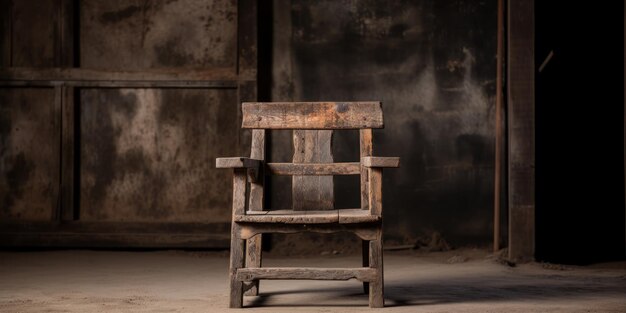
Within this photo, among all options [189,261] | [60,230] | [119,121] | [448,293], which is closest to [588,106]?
[448,293]

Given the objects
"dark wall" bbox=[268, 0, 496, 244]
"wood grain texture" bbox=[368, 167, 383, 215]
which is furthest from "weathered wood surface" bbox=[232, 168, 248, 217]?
"dark wall" bbox=[268, 0, 496, 244]

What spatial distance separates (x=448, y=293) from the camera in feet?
13.5

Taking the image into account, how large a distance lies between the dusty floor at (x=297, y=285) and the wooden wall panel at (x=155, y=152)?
1.25 ft

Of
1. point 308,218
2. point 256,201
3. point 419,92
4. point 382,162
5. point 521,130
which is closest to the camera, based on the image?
point 308,218

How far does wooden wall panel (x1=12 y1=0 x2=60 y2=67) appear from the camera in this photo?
6.40 m

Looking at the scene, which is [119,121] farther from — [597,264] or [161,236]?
[597,264]

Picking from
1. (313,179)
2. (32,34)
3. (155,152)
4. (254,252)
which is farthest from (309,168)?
(32,34)

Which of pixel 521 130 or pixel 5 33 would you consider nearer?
pixel 521 130

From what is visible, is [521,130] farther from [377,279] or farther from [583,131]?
[377,279]

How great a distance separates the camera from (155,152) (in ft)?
20.9

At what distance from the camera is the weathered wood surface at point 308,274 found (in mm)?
3590

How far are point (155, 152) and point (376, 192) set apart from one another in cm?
313

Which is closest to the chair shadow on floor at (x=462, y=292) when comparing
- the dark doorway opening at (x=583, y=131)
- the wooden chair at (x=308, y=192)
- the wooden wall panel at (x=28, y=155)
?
the wooden chair at (x=308, y=192)

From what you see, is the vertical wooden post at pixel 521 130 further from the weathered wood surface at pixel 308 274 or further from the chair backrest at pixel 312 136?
the weathered wood surface at pixel 308 274
